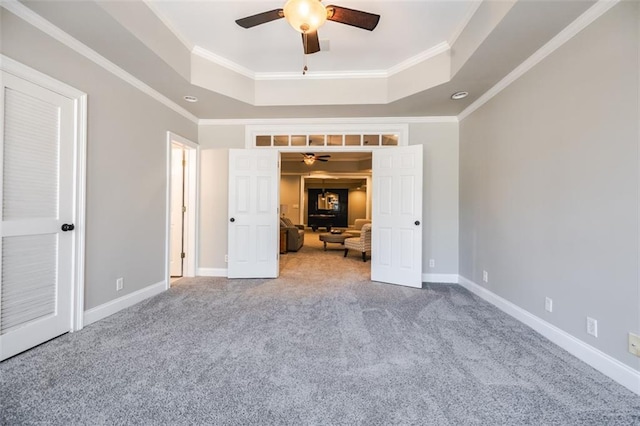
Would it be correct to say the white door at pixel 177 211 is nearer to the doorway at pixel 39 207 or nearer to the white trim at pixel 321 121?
the white trim at pixel 321 121

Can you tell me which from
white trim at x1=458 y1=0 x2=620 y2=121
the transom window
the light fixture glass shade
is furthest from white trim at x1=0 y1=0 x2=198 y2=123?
white trim at x1=458 y1=0 x2=620 y2=121

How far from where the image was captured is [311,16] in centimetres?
183

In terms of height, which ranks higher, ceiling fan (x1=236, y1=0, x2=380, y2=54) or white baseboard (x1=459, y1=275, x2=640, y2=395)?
ceiling fan (x1=236, y1=0, x2=380, y2=54)

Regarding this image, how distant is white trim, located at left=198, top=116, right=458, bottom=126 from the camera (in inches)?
157

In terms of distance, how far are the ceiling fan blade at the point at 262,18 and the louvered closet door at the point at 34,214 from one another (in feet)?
5.41

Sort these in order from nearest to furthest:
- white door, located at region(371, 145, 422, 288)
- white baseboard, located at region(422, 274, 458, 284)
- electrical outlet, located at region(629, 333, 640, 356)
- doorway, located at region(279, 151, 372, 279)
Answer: electrical outlet, located at region(629, 333, 640, 356), white door, located at region(371, 145, 422, 288), white baseboard, located at region(422, 274, 458, 284), doorway, located at region(279, 151, 372, 279)

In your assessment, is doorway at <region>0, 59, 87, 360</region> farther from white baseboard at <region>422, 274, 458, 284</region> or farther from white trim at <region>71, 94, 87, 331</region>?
white baseboard at <region>422, 274, 458, 284</region>

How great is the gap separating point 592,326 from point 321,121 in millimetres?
3661

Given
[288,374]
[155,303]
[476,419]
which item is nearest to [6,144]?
[155,303]

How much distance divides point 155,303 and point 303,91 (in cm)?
317

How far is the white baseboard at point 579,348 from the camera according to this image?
1639 millimetres

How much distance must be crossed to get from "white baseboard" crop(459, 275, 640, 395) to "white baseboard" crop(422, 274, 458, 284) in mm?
916

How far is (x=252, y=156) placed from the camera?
4.12 m

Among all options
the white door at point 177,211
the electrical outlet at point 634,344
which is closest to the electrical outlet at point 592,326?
the electrical outlet at point 634,344
